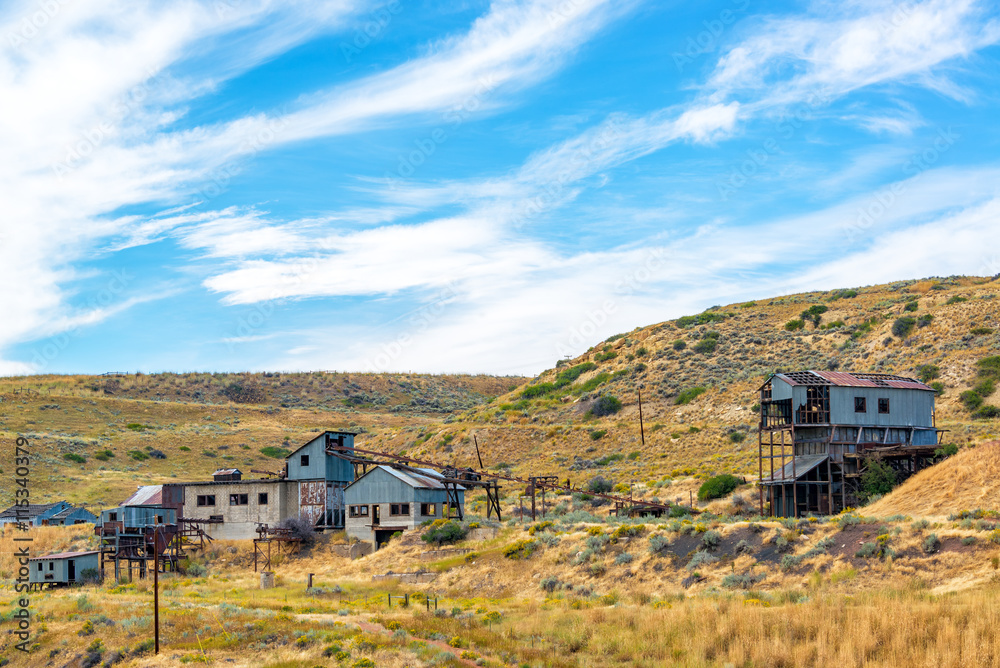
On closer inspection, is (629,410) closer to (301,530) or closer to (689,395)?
(689,395)

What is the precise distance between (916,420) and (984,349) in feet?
100.0

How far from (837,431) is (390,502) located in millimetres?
27595

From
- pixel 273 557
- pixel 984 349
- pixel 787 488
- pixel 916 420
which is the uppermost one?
pixel 984 349

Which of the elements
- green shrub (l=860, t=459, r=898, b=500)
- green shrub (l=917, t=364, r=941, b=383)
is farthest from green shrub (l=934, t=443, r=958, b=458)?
green shrub (l=917, t=364, r=941, b=383)

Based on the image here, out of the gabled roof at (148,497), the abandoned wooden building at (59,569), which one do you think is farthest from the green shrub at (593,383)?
the abandoned wooden building at (59,569)

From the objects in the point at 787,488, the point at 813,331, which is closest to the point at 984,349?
the point at 813,331

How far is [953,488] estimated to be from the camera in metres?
43.0

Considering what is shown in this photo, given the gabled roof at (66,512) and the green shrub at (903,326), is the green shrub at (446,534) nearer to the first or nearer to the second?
the gabled roof at (66,512)

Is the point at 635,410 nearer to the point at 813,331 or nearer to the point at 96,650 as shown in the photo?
the point at 813,331

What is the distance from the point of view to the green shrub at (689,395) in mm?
90812

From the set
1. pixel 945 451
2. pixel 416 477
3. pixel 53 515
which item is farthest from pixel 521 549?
pixel 53 515

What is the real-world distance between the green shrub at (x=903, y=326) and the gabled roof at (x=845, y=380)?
36.2m

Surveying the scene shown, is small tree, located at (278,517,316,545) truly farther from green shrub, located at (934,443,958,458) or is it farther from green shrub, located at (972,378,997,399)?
green shrub, located at (972,378,997,399)

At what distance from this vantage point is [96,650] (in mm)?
31047
